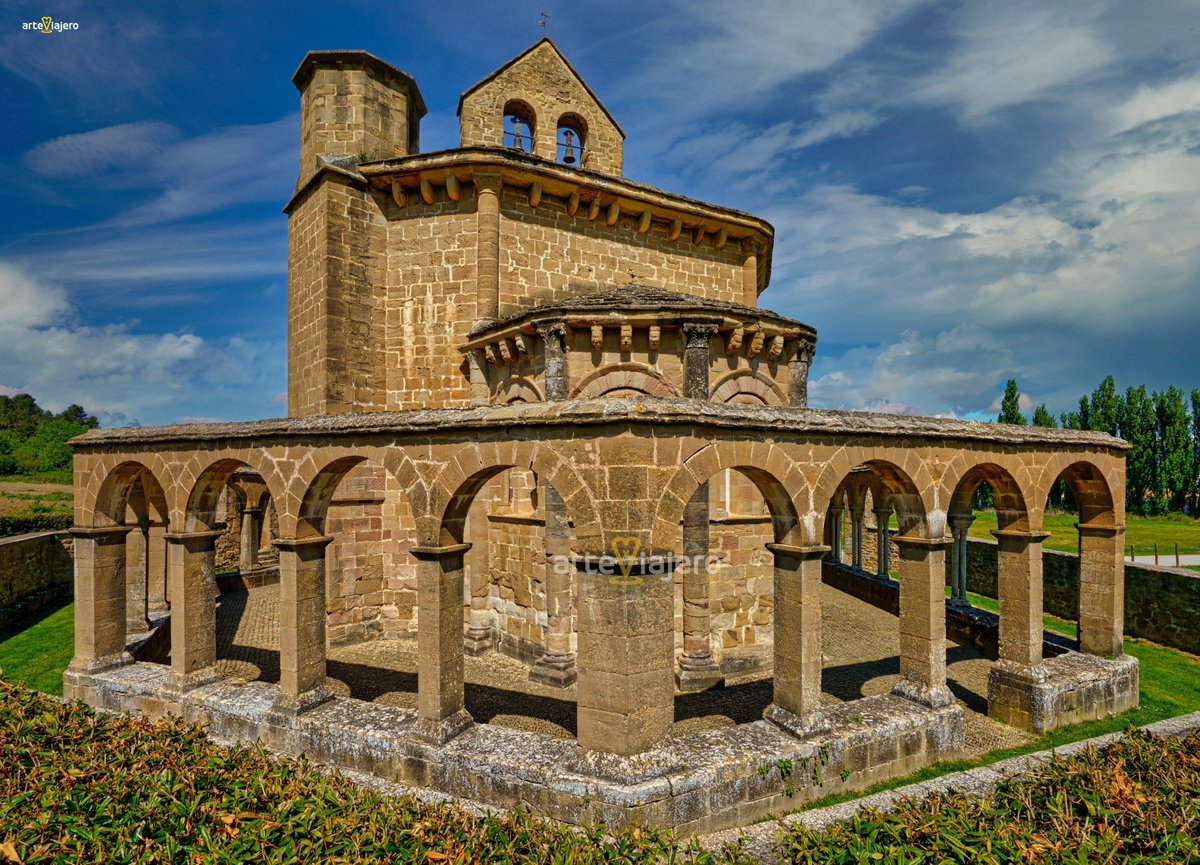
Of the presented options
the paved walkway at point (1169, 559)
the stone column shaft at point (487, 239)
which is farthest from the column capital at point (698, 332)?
the paved walkway at point (1169, 559)

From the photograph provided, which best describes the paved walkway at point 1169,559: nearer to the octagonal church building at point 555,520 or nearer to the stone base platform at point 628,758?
the octagonal church building at point 555,520

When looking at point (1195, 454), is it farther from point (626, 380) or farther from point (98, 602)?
point (98, 602)

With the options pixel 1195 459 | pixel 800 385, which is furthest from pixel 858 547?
pixel 1195 459

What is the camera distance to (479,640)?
35.9 feet

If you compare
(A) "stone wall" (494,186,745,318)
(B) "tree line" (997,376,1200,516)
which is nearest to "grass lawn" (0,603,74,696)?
(A) "stone wall" (494,186,745,318)

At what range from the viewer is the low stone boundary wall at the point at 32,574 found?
12883mm

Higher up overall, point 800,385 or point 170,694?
point 800,385

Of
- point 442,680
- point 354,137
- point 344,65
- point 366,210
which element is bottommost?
point 442,680

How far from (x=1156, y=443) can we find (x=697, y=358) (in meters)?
53.8

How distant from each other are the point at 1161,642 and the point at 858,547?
678cm

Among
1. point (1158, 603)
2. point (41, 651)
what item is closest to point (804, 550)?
point (1158, 603)

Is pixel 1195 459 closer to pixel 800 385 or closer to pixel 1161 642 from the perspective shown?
pixel 1161 642

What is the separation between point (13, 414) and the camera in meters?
47.9

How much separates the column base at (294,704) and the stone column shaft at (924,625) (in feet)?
22.0
